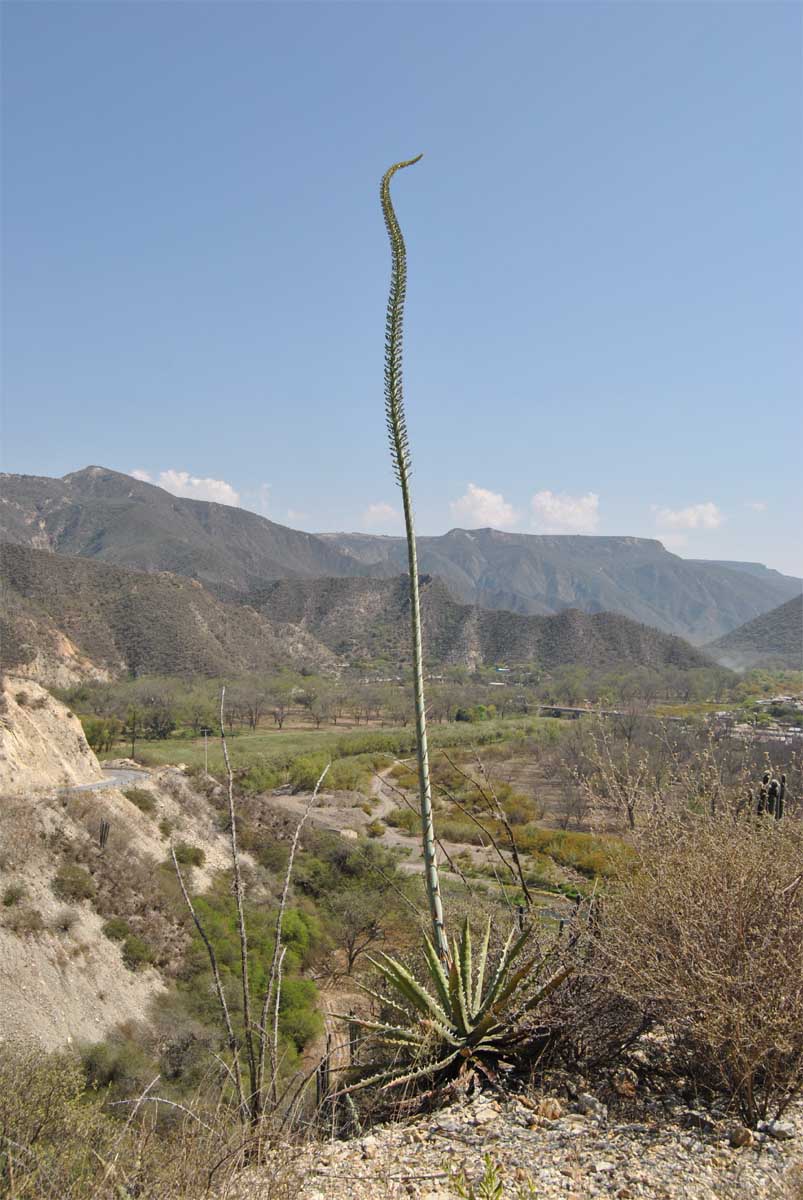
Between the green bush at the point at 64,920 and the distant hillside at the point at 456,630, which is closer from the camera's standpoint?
the green bush at the point at 64,920

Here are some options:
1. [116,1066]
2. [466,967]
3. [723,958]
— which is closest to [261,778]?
[116,1066]

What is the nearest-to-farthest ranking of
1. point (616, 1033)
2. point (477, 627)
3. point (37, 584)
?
point (616, 1033) < point (37, 584) < point (477, 627)

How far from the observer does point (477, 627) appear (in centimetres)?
12656

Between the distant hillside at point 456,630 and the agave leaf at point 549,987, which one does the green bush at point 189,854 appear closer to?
the agave leaf at point 549,987

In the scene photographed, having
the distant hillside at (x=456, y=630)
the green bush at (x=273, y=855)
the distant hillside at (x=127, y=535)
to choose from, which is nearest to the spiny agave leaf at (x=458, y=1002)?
the green bush at (x=273, y=855)

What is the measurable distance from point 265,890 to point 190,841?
3184mm

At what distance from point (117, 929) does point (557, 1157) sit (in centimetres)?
1851

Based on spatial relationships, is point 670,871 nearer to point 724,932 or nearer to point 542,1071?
point 724,932

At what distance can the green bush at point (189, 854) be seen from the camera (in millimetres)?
24016

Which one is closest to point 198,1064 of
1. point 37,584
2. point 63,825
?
point 63,825

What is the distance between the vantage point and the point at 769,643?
423 ft

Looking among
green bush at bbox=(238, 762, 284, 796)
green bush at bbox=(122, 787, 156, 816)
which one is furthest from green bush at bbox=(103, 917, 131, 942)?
green bush at bbox=(238, 762, 284, 796)

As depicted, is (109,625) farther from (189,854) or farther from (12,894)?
(12,894)

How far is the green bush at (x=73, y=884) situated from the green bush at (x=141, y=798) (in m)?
5.74
